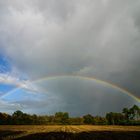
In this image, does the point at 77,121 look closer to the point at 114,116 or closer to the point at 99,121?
the point at 99,121

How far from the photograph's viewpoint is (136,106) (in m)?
136

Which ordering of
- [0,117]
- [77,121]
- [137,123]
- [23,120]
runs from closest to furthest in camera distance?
1. [137,123]
2. [0,117]
3. [23,120]
4. [77,121]

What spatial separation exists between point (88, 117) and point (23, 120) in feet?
167

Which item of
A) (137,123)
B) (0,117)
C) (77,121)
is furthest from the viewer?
(77,121)

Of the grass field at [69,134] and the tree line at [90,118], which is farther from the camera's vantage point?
the tree line at [90,118]

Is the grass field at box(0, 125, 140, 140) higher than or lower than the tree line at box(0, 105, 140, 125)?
lower

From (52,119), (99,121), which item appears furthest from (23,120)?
(99,121)

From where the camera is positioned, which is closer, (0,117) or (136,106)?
(0,117)

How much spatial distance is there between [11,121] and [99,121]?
185 feet

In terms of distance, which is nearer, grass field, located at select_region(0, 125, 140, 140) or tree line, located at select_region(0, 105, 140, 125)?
grass field, located at select_region(0, 125, 140, 140)

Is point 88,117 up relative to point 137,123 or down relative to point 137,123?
up

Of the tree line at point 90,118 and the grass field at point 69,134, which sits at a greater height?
the tree line at point 90,118

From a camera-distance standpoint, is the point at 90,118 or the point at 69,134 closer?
the point at 69,134

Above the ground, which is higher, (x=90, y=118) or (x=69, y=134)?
(x=90, y=118)
